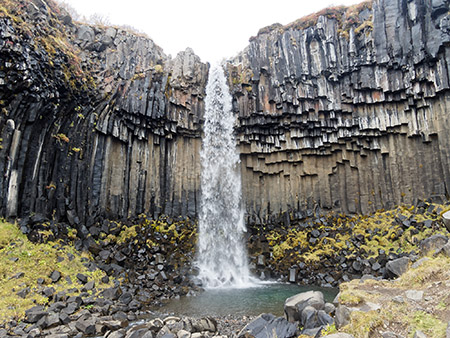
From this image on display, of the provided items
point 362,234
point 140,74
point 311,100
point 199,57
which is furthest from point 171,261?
point 199,57

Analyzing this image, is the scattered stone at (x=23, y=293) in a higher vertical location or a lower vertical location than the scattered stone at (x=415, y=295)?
lower

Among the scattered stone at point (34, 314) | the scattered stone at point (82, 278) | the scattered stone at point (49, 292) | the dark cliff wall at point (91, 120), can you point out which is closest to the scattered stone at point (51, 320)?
the scattered stone at point (34, 314)

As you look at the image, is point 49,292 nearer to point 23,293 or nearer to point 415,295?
point 23,293

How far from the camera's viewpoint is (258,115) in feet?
68.7

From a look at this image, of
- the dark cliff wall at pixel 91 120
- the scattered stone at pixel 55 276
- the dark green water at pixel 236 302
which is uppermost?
the dark cliff wall at pixel 91 120

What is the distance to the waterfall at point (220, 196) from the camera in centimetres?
1838

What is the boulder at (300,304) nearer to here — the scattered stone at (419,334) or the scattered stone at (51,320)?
the scattered stone at (419,334)

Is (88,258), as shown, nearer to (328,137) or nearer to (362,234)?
(362,234)

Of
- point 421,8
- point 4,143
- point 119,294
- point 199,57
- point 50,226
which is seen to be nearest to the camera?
point 119,294

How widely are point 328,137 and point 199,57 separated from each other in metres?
11.8

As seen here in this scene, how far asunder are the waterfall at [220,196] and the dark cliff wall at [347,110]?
970 mm

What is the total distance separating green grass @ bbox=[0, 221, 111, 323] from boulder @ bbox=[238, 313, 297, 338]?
7030 mm

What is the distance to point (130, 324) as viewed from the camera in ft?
30.9

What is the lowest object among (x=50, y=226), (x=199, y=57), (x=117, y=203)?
(x=50, y=226)
